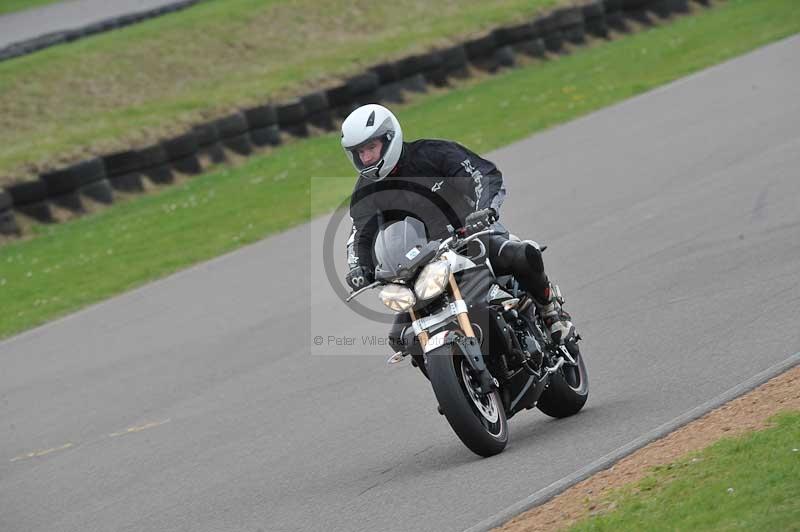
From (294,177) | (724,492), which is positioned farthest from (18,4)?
(724,492)

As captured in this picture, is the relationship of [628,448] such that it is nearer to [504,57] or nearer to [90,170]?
[90,170]

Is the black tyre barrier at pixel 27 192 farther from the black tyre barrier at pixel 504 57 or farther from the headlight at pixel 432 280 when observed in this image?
the headlight at pixel 432 280

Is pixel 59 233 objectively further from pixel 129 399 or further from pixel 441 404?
pixel 441 404

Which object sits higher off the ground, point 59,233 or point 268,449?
point 268,449

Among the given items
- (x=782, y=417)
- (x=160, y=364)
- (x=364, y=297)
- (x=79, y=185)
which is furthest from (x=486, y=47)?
(x=782, y=417)

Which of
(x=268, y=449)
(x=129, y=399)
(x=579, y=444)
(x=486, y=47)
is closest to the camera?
(x=579, y=444)

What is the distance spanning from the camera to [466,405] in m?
A: 6.00

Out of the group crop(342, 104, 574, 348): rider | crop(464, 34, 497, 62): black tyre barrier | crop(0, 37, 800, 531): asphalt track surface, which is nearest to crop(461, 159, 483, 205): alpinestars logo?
crop(342, 104, 574, 348): rider

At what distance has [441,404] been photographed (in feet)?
19.7

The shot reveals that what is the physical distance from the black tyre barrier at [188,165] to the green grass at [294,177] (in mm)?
260

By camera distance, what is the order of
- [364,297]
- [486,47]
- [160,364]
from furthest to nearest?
1. [486,47]
2. [364,297]
3. [160,364]

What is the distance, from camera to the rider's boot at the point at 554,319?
7.02 meters

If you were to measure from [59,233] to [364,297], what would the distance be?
663 centimetres

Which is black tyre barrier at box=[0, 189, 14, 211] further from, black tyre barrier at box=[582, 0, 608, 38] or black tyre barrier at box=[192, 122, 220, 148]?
black tyre barrier at box=[582, 0, 608, 38]
